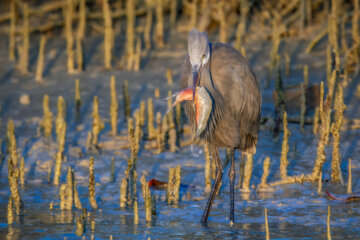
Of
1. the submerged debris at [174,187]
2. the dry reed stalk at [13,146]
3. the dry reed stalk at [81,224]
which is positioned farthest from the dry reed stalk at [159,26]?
the dry reed stalk at [81,224]

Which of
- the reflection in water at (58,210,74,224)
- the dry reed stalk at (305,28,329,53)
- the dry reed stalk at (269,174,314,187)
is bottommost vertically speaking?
the reflection in water at (58,210,74,224)

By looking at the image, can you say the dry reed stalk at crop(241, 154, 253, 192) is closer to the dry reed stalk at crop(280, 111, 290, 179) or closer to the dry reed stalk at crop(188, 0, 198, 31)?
the dry reed stalk at crop(280, 111, 290, 179)

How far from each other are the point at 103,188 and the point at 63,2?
5.42 m

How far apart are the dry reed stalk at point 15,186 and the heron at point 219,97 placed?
1421 mm

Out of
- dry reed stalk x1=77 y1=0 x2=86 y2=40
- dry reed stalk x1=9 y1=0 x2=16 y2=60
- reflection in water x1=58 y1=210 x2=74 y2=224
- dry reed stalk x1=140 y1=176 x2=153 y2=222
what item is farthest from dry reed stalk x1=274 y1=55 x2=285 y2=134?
dry reed stalk x1=9 y1=0 x2=16 y2=60

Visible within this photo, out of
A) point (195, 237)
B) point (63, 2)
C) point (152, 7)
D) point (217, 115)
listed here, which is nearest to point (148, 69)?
point (152, 7)

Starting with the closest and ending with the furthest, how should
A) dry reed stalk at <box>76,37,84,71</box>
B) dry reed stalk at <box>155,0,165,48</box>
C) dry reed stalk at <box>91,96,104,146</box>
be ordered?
dry reed stalk at <box>91,96,104,146</box>
dry reed stalk at <box>76,37,84,71</box>
dry reed stalk at <box>155,0,165,48</box>

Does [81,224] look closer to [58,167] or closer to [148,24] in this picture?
[58,167]

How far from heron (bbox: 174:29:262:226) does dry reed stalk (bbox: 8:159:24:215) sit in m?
1.42

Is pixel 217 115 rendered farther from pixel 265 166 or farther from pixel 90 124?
pixel 90 124

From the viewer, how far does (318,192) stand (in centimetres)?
550

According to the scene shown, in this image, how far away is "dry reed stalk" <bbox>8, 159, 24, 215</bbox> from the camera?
16.1 ft

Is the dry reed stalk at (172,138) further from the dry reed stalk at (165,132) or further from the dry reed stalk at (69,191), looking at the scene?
the dry reed stalk at (69,191)

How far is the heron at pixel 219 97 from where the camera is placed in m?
4.77
